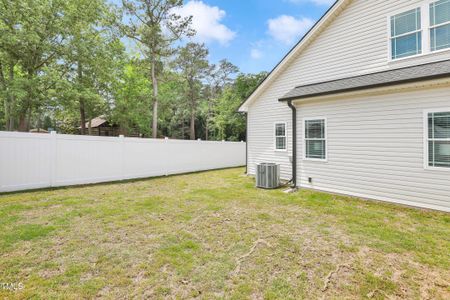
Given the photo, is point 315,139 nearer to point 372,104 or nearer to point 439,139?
point 372,104

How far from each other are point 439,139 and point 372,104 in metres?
1.67

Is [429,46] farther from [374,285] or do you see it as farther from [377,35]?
[374,285]

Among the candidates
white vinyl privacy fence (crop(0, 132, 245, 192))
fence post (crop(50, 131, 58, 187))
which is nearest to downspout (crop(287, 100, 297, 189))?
white vinyl privacy fence (crop(0, 132, 245, 192))

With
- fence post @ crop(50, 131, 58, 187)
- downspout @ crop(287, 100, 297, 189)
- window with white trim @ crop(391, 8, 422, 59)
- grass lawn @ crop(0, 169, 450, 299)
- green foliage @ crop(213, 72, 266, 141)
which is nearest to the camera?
grass lawn @ crop(0, 169, 450, 299)

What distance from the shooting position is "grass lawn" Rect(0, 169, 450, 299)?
2504 millimetres

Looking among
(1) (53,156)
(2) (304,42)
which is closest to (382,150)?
(2) (304,42)

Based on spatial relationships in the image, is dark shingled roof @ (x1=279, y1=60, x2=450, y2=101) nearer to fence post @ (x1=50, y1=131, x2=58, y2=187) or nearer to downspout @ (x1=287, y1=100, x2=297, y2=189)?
downspout @ (x1=287, y1=100, x2=297, y2=189)

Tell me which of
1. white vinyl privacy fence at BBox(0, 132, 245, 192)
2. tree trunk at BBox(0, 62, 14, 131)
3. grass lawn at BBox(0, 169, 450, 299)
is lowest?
grass lawn at BBox(0, 169, 450, 299)

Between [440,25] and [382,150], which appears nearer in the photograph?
[440,25]

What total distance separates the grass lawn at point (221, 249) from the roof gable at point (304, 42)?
215 inches

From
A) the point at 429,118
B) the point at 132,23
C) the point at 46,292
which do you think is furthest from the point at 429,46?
the point at 132,23

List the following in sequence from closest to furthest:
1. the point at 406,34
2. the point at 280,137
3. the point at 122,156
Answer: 1. the point at 406,34
2. the point at 280,137
3. the point at 122,156

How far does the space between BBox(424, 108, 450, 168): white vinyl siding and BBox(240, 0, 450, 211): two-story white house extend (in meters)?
0.02

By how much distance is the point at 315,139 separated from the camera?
7.39 m
